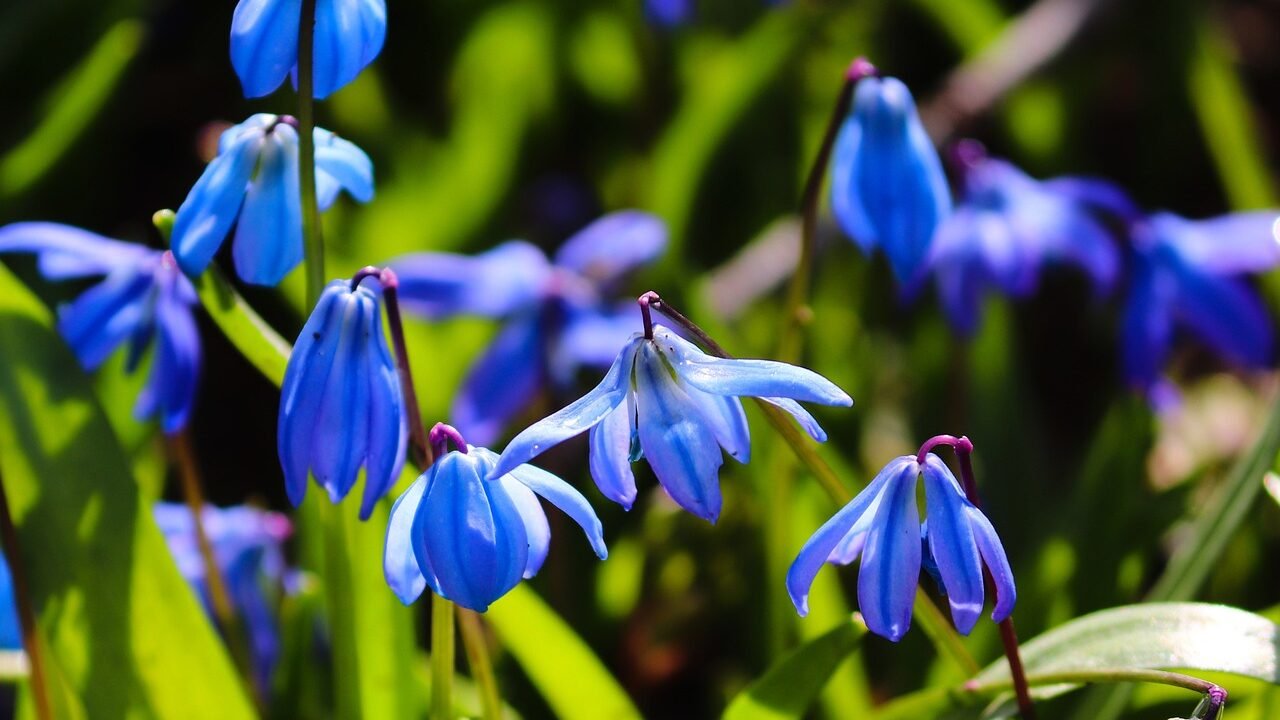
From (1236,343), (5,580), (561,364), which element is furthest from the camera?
(561,364)

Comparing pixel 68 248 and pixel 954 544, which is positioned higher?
pixel 68 248

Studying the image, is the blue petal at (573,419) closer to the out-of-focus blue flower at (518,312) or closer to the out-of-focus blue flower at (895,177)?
the out-of-focus blue flower at (895,177)

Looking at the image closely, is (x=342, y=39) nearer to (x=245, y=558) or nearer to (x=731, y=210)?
(x=245, y=558)

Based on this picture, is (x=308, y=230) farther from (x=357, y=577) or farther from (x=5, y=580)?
(x=5, y=580)

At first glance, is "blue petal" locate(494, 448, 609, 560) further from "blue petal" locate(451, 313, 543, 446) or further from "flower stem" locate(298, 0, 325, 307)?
"blue petal" locate(451, 313, 543, 446)

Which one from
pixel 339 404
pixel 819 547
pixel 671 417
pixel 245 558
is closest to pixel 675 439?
pixel 671 417

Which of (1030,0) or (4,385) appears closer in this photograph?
(4,385)

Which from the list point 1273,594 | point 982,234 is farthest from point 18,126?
point 1273,594
